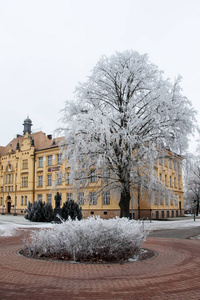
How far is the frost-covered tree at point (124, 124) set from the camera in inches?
798

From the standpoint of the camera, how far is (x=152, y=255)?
9641 mm

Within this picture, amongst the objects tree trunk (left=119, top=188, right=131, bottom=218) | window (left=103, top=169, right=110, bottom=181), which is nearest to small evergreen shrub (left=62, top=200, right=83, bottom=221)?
window (left=103, top=169, right=110, bottom=181)

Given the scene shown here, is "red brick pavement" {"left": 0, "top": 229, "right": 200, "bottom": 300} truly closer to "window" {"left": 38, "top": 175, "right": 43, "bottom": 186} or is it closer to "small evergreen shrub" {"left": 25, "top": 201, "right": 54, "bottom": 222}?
"small evergreen shrub" {"left": 25, "top": 201, "right": 54, "bottom": 222}

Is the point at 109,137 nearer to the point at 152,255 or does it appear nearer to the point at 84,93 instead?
the point at 84,93

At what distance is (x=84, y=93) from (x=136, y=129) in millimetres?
5115

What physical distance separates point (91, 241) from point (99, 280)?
216cm

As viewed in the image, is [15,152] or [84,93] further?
[15,152]

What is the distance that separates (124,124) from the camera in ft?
71.1

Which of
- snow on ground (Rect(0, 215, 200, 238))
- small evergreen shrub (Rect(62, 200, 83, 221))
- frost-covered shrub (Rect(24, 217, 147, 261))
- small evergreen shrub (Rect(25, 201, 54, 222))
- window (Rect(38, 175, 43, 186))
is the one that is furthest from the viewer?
window (Rect(38, 175, 43, 186))

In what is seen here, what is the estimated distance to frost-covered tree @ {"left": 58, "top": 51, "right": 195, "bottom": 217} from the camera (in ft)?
66.5

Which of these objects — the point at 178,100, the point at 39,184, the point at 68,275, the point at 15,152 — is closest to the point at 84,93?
the point at 178,100

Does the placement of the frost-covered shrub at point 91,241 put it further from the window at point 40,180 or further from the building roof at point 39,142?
the window at point 40,180

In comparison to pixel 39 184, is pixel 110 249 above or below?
below

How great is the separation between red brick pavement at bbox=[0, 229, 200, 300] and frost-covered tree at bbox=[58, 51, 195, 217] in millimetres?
11589
